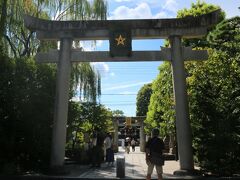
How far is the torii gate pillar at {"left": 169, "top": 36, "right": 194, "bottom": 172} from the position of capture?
526 inches

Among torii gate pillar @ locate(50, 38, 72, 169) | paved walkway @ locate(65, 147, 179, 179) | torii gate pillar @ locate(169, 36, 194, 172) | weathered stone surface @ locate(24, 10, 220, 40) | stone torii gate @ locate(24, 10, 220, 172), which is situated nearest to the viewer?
paved walkway @ locate(65, 147, 179, 179)

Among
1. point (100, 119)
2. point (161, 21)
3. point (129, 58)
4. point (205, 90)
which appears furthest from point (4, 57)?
point (100, 119)

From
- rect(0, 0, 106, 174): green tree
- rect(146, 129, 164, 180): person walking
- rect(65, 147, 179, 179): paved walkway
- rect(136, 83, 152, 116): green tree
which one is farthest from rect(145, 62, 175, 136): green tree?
rect(136, 83, 152, 116): green tree

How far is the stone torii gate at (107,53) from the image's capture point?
13750 millimetres

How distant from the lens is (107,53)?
47.1 ft

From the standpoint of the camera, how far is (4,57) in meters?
→ 14.4

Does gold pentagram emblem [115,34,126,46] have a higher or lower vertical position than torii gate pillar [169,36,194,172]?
higher

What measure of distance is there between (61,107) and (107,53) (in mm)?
2723

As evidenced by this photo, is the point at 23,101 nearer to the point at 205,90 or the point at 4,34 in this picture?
the point at 4,34

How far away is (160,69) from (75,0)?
41.9 ft

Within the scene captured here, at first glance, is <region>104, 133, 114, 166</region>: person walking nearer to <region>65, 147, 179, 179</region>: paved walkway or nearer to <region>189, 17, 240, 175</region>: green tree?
<region>65, 147, 179, 179</region>: paved walkway

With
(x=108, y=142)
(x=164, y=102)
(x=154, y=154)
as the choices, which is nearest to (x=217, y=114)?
(x=154, y=154)

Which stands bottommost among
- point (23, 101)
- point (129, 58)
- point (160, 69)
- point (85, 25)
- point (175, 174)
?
point (175, 174)

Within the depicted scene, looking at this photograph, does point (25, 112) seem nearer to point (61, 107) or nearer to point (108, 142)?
point (61, 107)
